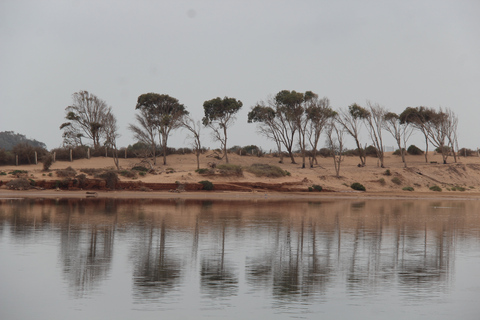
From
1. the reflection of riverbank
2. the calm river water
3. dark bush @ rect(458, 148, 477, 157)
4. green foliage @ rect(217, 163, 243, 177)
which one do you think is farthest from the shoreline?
dark bush @ rect(458, 148, 477, 157)

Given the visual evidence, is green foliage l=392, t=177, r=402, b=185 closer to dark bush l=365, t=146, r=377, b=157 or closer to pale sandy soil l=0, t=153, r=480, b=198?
pale sandy soil l=0, t=153, r=480, b=198

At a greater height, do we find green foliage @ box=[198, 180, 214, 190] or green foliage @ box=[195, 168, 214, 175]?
green foliage @ box=[195, 168, 214, 175]

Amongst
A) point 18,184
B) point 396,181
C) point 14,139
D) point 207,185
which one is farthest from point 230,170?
point 14,139

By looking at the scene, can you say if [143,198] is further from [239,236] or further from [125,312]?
[125,312]

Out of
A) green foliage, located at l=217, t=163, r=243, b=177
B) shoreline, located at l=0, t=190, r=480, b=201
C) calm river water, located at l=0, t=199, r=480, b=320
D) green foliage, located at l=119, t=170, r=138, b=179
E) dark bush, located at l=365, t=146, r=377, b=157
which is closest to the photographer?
calm river water, located at l=0, t=199, r=480, b=320

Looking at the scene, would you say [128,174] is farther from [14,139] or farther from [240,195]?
[14,139]

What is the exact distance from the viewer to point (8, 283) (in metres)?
11.6

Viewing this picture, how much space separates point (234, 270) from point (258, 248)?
360 cm

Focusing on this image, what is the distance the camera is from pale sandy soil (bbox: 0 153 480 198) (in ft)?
165

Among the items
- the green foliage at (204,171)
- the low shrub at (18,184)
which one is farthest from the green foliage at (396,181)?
the low shrub at (18,184)

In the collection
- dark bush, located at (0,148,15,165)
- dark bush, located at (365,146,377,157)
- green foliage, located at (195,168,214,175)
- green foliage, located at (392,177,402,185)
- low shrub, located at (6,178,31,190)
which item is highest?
dark bush, located at (365,146,377,157)

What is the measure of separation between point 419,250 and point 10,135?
5032 inches

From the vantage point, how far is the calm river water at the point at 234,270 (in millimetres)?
9945

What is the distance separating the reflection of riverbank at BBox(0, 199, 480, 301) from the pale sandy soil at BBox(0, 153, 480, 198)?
68.3ft
